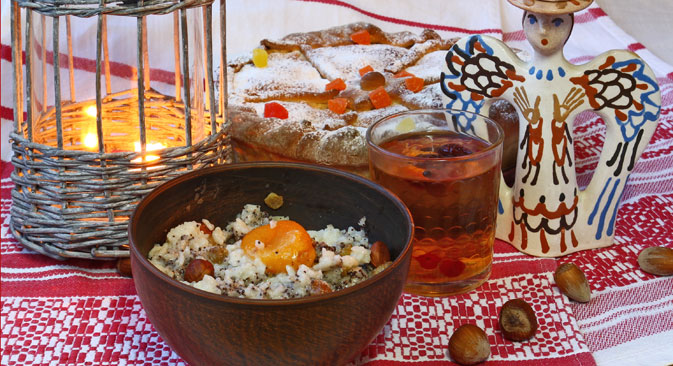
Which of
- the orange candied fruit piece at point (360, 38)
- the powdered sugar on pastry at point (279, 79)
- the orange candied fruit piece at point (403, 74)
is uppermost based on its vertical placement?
the orange candied fruit piece at point (360, 38)

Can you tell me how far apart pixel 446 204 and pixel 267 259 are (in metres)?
0.31

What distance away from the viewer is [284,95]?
5.79 ft

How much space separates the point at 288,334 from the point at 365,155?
58cm

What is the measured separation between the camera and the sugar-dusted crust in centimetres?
155

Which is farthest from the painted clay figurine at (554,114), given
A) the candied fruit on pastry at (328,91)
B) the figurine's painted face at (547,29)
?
the candied fruit on pastry at (328,91)

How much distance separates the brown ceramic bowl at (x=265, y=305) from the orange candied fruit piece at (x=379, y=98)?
1.48 ft

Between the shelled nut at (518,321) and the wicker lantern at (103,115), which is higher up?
the wicker lantern at (103,115)

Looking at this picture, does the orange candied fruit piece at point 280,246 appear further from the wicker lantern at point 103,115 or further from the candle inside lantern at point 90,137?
the candle inside lantern at point 90,137

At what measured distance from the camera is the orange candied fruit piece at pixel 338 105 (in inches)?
66.5

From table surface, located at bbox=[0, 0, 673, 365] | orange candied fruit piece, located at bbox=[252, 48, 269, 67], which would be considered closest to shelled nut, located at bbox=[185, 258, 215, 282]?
table surface, located at bbox=[0, 0, 673, 365]

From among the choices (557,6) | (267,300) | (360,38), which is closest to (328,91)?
(360,38)

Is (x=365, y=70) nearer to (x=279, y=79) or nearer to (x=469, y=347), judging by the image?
(x=279, y=79)

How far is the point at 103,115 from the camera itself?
4.79 feet

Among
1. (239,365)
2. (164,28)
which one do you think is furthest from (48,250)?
(239,365)
